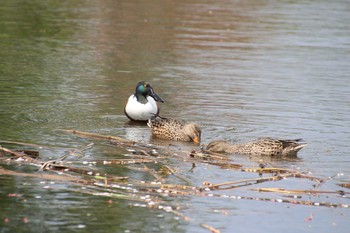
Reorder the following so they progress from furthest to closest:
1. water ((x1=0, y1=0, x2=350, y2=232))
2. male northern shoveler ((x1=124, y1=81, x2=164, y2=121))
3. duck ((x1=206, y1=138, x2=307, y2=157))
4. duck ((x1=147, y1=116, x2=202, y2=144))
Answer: male northern shoveler ((x1=124, y1=81, x2=164, y2=121)), duck ((x1=147, y1=116, x2=202, y2=144)), duck ((x1=206, y1=138, x2=307, y2=157)), water ((x1=0, y1=0, x2=350, y2=232))

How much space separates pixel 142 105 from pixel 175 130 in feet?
5.09

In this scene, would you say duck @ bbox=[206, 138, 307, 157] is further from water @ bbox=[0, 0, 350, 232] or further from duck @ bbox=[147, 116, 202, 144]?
duck @ bbox=[147, 116, 202, 144]

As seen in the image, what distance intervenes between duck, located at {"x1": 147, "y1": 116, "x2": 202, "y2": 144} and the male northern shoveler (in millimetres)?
906

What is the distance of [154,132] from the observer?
1538 centimetres

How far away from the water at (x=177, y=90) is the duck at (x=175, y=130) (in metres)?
0.34

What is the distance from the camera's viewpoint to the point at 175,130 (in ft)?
49.5

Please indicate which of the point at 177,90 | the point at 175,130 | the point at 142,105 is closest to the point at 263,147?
the point at 175,130

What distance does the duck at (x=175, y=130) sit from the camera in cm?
1471

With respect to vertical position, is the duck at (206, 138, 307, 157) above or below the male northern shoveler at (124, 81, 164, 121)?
below

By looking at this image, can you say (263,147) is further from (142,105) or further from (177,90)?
(177,90)

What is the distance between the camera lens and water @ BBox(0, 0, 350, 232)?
1062 cm

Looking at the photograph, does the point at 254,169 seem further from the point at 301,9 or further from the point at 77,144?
the point at 301,9

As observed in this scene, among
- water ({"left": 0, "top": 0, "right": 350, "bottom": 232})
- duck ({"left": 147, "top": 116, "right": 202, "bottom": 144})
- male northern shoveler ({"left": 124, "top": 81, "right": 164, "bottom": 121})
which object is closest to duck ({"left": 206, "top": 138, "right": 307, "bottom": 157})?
water ({"left": 0, "top": 0, "right": 350, "bottom": 232})

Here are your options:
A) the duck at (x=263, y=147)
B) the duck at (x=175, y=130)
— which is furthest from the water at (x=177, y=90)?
the duck at (x=175, y=130)
